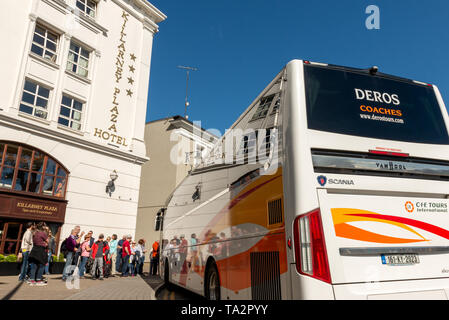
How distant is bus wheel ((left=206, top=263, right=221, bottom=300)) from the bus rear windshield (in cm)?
387

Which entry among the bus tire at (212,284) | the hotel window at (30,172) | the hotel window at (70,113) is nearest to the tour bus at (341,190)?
the bus tire at (212,284)

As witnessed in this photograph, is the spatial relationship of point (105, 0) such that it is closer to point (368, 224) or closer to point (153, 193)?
point (153, 193)

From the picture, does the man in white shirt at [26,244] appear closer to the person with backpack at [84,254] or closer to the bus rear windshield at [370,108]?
the person with backpack at [84,254]

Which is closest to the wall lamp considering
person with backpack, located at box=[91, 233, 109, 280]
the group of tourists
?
the group of tourists

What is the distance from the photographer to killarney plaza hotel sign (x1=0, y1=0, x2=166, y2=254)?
14477 mm

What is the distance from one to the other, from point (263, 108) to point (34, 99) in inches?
561

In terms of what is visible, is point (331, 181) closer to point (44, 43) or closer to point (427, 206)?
point (427, 206)

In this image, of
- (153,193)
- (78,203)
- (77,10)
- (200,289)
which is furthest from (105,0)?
(200,289)

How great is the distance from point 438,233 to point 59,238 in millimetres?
15617

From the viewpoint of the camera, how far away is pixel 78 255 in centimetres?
1326

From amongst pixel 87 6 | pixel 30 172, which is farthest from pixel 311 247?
pixel 87 6

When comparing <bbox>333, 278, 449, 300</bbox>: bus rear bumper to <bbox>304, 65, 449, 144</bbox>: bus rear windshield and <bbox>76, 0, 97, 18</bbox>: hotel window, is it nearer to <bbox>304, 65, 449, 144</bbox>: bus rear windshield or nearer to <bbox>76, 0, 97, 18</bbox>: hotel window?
<bbox>304, 65, 449, 144</bbox>: bus rear windshield

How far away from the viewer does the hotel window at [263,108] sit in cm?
534

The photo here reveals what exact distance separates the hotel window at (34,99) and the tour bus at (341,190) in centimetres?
1347
